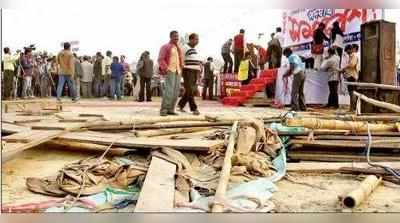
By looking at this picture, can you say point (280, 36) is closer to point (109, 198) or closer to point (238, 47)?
point (238, 47)

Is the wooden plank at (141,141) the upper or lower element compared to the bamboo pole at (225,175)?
upper

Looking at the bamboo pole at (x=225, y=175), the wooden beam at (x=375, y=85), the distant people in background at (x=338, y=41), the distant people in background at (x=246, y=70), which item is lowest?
the bamboo pole at (x=225, y=175)

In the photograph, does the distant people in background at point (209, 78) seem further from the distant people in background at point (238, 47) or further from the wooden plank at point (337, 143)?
the wooden plank at point (337, 143)

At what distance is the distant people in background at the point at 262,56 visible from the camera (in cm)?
352

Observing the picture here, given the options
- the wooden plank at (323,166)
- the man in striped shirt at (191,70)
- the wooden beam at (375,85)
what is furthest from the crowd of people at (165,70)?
the wooden plank at (323,166)

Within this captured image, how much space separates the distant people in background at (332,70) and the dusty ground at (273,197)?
34 cm

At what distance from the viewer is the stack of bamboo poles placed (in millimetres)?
3605

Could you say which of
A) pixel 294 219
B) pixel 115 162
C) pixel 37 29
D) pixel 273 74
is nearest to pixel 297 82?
pixel 273 74

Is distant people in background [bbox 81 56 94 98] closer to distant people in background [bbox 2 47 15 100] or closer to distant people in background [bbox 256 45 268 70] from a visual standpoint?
distant people in background [bbox 2 47 15 100]

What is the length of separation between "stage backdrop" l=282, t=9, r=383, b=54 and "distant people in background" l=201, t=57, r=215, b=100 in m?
0.47

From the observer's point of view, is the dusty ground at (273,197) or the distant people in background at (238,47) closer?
the dusty ground at (273,197)

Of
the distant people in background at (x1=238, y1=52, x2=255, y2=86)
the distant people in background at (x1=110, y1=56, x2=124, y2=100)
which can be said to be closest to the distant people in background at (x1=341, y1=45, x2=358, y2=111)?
the distant people in background at (x1=238, y1=52, x2=255, y2=86)

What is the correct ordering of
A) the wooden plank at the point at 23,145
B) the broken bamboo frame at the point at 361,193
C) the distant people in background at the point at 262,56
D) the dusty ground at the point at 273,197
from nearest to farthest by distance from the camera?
the broken bamboo frame at the point at 361,193
the dusty ground at the point at 273,197
the wooden plank at the point at 23,145
the distant people in background at the point at 262,56

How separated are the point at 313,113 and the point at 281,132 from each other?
0.23 metres
